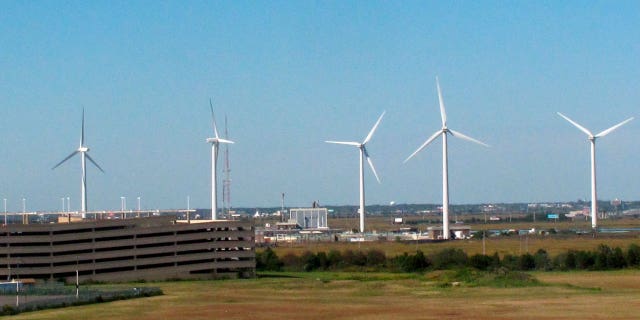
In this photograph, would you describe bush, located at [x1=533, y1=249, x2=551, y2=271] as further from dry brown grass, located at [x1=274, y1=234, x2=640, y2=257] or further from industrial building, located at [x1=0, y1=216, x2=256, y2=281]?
industrial building, located at [x1=0, y1=216, x2=256, y2=281]

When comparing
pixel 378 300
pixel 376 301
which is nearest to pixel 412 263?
pixel 378 300

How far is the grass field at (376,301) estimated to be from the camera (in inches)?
2950

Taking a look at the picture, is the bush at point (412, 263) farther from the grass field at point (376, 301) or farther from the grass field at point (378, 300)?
the grass field at point (376, 301)

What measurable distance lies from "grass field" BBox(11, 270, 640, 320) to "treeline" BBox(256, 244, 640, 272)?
1869cm

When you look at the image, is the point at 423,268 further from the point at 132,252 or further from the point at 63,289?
the point at 63,289

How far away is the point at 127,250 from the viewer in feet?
429

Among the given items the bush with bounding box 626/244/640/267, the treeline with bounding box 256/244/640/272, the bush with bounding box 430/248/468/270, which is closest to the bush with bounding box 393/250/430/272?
the treeline with bounding box 256/244/640/272

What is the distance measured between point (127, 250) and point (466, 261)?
3915 centimetres

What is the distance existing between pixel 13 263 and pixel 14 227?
12.6 ft

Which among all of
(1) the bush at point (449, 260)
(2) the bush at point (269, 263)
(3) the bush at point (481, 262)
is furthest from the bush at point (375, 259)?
(3) the bush at point (481, 262)

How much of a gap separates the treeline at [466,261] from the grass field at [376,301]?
1869 centimetres

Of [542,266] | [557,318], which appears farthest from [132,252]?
[557,318]

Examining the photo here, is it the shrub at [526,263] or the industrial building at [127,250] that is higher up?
the industrial building at [127,250]

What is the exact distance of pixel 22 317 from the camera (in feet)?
252
